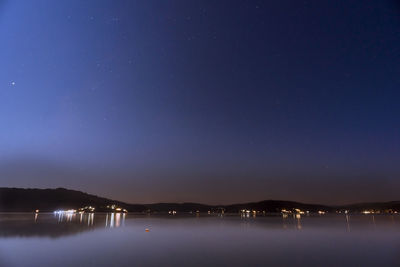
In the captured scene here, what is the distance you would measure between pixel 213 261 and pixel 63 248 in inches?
650

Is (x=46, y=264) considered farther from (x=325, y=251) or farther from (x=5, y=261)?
(x=325, y=251)

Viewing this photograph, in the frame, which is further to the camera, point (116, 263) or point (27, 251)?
point (27, 251)

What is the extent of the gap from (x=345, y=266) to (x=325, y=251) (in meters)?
8.97

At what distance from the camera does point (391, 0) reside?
552 inches

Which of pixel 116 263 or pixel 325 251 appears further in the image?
pixel 325 251

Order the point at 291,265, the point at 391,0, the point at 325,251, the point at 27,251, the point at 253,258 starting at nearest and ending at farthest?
the point at 391,0, the point at 291,265, the point at 253,258, the point at 27,251, the point at 325,251

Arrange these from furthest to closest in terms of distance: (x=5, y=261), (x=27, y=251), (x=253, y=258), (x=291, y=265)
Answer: (x=27, y=251) < (x=253, y=258) < (x=291, y=265) < (x=5, y=261)

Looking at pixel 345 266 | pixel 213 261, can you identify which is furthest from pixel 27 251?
pixel 345 266

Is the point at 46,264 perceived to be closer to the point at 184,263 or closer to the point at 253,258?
the point at 184,263

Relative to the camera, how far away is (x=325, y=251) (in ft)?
106

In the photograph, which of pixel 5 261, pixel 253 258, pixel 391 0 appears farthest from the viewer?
pixel 253 258

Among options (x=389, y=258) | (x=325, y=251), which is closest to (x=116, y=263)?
(x=325, y=251)

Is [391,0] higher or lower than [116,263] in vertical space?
higher

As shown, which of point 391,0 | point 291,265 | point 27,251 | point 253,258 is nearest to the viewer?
point 391,0
